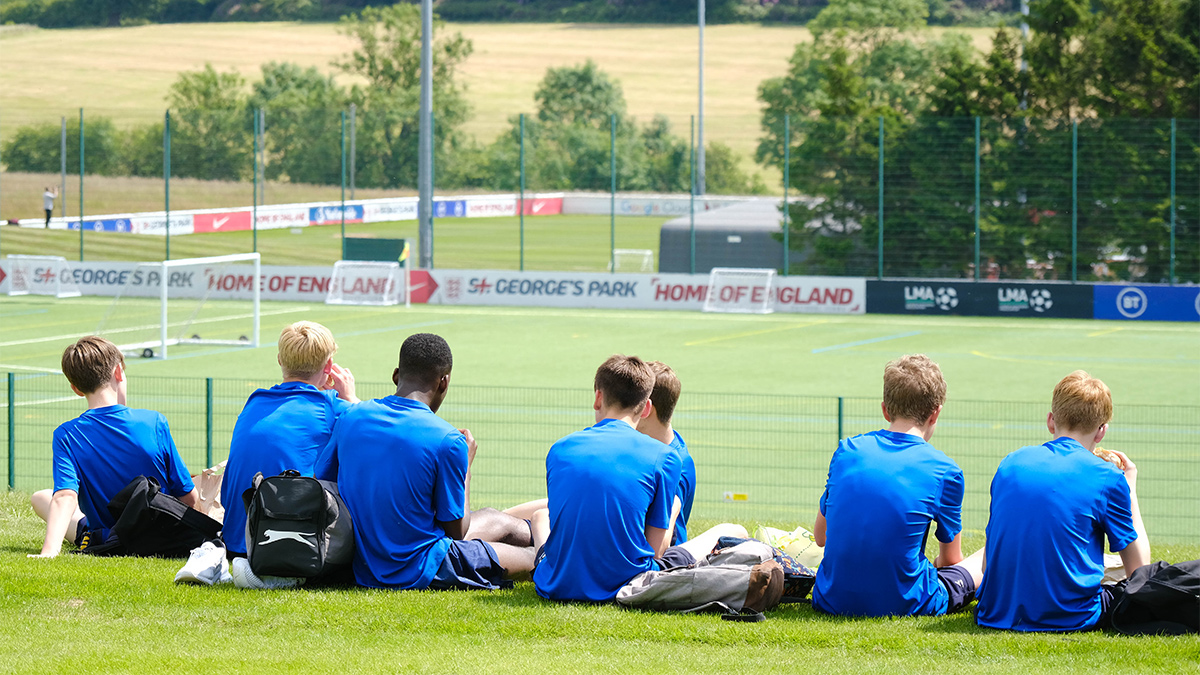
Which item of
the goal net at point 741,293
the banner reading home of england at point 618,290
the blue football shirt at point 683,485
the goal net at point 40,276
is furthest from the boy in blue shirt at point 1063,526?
the goal net at point 40,276

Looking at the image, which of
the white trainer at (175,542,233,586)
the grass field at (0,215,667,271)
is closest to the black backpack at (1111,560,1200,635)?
the white trainer at (175,542,233,586)

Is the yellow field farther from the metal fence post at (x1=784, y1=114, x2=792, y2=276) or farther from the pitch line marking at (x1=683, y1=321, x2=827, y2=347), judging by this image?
the pitch line marking at (x1=683, y1=321, x2=827, y2=347)

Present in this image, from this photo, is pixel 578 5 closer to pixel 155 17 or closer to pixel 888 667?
pixel 155 17

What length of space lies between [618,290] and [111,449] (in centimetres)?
2343

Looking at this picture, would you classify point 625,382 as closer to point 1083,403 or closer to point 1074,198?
point 1083,403

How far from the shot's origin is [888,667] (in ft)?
17.4

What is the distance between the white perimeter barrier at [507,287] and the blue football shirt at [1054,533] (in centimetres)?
2360

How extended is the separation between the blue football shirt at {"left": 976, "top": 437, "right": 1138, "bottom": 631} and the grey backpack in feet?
3.13

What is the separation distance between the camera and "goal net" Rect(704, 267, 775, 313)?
2962 cm

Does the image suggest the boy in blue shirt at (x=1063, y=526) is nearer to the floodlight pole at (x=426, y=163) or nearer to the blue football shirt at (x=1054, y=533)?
the blue football shirt at (x=1054, y=533)

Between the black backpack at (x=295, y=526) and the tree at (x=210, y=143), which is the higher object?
the tree at (x=210, y=143)

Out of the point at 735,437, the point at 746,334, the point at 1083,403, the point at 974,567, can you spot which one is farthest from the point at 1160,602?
the point at 746,334

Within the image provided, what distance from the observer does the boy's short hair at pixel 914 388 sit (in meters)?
5.82

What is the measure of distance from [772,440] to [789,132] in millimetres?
17726
